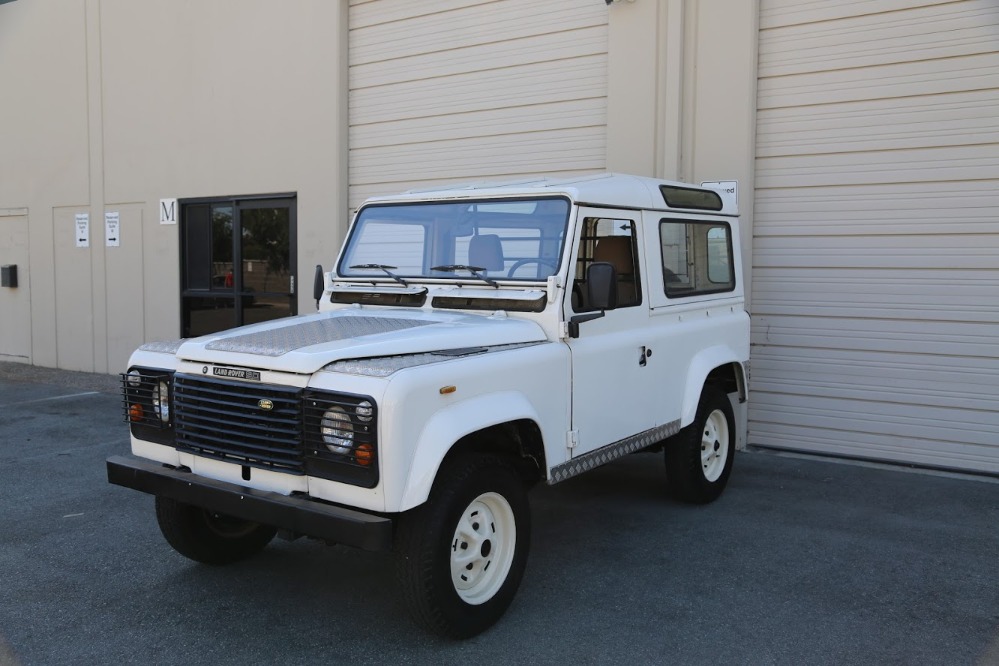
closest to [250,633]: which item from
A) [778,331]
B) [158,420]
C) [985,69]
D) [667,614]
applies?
[158,420]

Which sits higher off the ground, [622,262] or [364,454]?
[622,262]

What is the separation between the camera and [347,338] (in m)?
3.93

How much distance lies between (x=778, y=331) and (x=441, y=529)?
4664 millimetres

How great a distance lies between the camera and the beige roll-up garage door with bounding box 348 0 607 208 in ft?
26.6

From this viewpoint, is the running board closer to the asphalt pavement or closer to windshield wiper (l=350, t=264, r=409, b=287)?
the asphalt pavement

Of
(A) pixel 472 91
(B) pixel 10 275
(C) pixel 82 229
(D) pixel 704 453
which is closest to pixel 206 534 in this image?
(D) pixel 704 453

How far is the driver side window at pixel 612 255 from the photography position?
4625 millimetres

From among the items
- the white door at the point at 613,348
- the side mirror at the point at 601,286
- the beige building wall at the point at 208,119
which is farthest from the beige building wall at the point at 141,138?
the side mirror at the point at 601,286

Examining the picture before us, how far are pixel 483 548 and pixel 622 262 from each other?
1948mm

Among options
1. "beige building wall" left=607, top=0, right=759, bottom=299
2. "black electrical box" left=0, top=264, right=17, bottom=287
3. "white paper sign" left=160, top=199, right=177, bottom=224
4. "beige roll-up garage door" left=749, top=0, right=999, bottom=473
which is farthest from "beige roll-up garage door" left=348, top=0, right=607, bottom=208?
"black electrical box" left=0, top=264, right=17, bottom=287

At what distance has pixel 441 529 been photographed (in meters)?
3.54

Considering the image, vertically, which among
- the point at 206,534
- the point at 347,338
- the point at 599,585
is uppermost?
the point at 347,338

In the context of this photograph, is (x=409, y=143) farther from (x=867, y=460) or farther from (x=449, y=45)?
(x=867, y=460)

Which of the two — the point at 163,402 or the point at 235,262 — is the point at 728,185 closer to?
the point at 163,402
